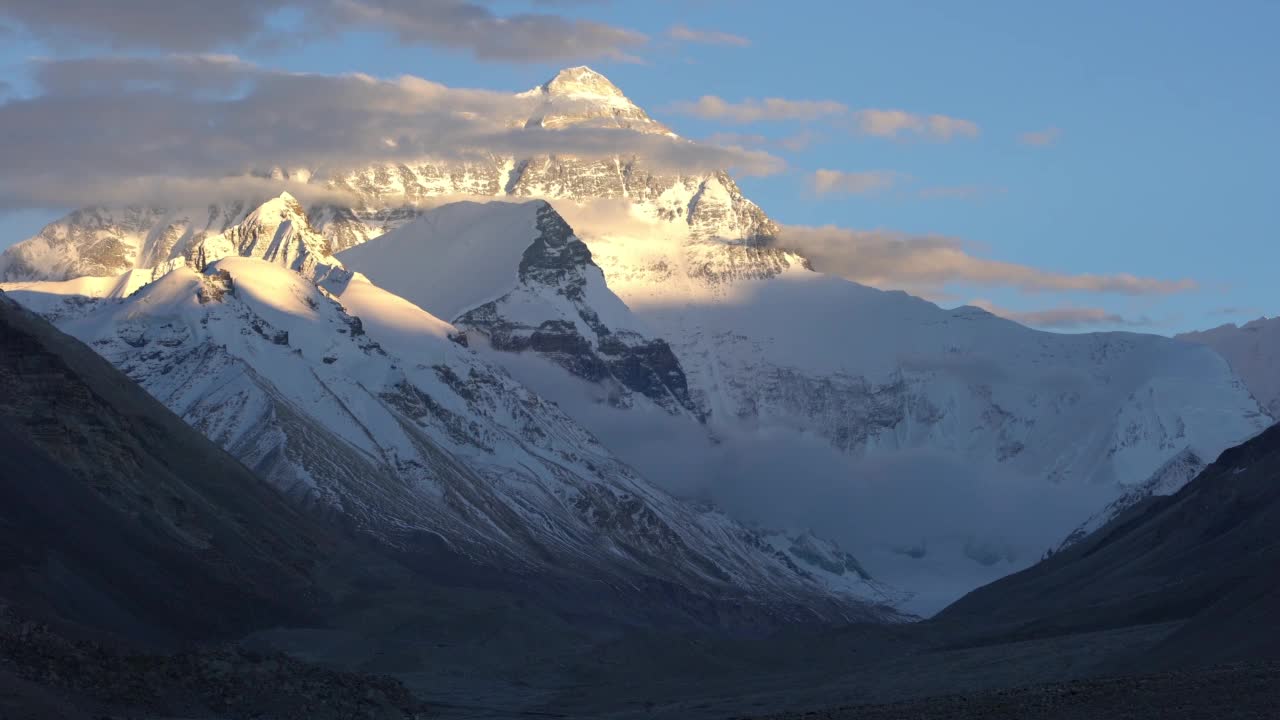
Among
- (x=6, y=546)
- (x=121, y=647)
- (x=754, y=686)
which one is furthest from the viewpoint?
(x=754, y=686)

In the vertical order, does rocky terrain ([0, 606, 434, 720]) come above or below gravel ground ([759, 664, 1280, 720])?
below

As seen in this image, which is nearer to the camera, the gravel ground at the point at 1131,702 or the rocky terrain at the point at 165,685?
the gravel ground at the point at 1131,702

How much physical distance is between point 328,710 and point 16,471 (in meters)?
81.3

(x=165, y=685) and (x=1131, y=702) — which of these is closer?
(x=1131, y=702)

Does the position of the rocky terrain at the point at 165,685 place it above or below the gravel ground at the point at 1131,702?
below

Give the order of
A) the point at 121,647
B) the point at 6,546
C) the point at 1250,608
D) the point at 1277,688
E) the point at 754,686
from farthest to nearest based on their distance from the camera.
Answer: the point at 754,686 < the point at 6,546 < the point at 1250,608 < the point at 121,647 < the point at 1277,688

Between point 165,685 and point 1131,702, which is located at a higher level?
point 1131,702

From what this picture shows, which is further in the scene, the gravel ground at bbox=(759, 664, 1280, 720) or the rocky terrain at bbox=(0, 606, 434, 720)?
the rocky terrain at bbox=(0, 606, 434, 720)

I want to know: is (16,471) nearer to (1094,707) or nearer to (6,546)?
(6,546)

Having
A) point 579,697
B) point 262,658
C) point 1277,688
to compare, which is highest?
point 1277,688

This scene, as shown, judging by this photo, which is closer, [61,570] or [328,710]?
[328,710]

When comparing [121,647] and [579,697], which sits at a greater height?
[121,647]

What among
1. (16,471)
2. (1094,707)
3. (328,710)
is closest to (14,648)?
(328,710)

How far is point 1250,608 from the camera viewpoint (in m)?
134
